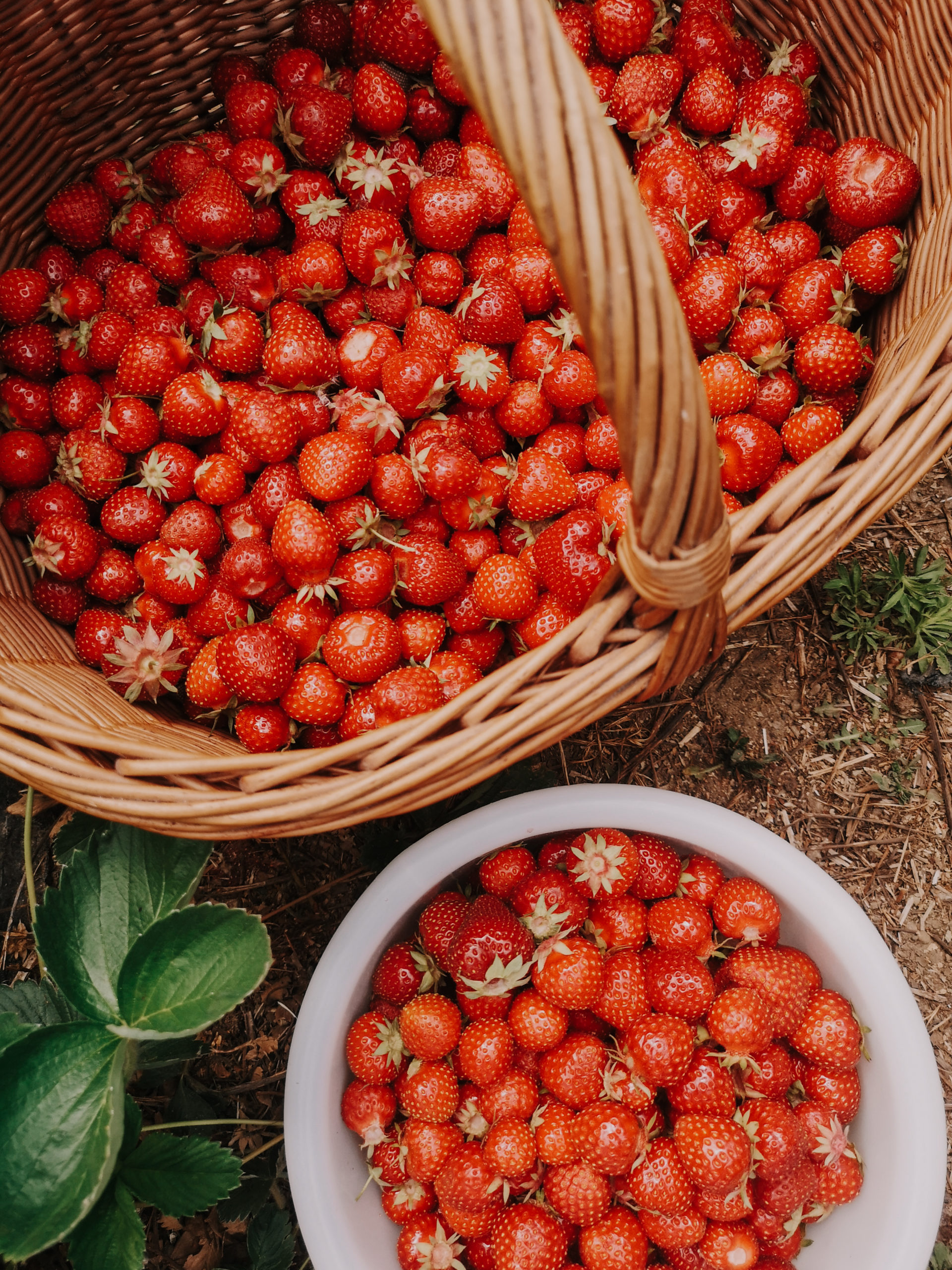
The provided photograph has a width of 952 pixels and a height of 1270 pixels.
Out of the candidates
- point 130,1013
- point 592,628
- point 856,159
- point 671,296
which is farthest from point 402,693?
point 856,159

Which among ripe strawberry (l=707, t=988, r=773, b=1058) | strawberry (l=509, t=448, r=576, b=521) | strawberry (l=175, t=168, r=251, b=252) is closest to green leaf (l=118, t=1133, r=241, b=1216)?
ripe strawberry (l=707, t=988, r=773, b=1058)

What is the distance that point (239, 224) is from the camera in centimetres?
102

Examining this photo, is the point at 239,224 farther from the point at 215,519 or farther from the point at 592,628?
the point at 592,628

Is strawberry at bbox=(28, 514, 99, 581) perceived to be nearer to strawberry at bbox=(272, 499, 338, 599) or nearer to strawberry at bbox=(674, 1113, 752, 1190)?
strawberry at bbox=(272, 499, 338, 599)

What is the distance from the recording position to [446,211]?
100 centimetres

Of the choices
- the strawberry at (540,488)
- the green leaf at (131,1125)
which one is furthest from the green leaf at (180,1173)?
the strawberry at (540,488)

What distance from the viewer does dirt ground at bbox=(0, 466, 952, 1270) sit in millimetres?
1191

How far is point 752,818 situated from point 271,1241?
82cm

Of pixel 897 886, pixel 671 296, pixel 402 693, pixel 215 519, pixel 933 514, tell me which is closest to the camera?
pixel 671 296

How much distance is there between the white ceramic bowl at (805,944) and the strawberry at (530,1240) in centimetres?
15

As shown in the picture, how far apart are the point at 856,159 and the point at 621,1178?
115 centimetres

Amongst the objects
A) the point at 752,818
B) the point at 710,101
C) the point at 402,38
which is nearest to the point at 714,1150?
the point at 752,818

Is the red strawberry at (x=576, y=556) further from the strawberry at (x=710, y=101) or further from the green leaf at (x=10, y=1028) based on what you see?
the green leaf at (x=10, y=1028)

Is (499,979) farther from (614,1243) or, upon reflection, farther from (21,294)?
(21,294)
